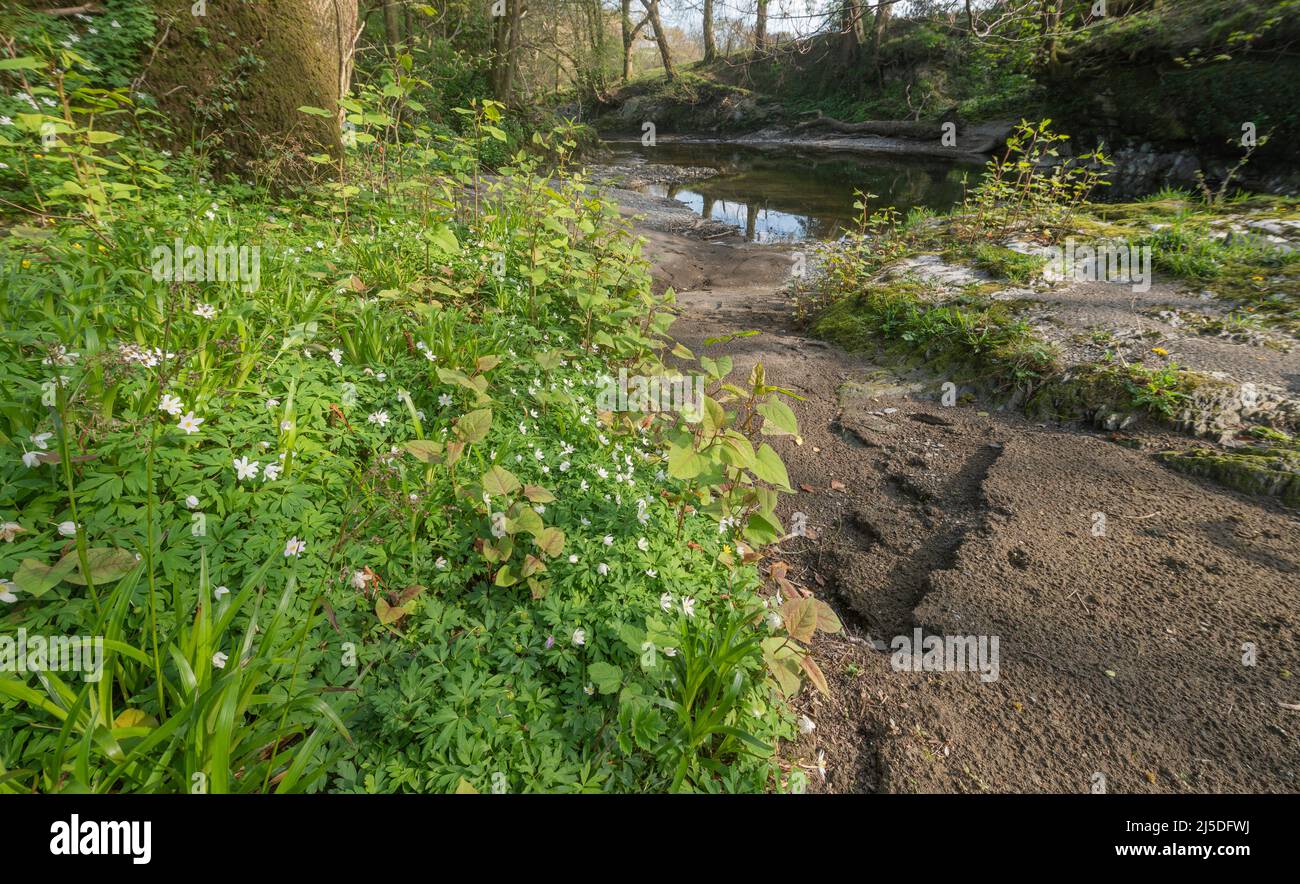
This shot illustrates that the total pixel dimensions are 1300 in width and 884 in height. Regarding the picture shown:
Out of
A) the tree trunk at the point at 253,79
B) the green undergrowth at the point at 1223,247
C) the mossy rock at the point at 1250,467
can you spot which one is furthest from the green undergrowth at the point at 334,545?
the green undergrowth at the point at 1223,247

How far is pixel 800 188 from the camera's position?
50.1 ft

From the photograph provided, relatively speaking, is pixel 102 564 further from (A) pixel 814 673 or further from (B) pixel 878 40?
(B) pixel 878 40

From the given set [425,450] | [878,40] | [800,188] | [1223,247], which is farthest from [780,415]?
[878,40]

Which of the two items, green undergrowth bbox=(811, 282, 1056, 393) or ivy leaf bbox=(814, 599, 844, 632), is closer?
ivy leaf bbox=(814, 599, 844, 632)

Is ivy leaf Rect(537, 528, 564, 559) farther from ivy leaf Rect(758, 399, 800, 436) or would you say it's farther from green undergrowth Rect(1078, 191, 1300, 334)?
green undergrowth Rect(1078, 191, 1300, 334)

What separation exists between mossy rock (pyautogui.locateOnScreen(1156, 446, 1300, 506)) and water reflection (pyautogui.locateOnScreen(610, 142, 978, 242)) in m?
8.73

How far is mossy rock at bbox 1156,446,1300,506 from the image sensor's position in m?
2.73

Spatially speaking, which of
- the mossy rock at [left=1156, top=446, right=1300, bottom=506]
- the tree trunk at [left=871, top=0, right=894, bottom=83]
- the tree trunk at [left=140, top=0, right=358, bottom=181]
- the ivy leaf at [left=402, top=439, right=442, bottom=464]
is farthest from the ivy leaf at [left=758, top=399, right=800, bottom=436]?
the tree trunk at [left=871, top=0, right=894, bottom=83]

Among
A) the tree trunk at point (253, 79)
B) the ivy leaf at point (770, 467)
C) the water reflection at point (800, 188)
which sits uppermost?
the water reflection at point (800, 188)

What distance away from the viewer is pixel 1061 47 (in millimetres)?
10562

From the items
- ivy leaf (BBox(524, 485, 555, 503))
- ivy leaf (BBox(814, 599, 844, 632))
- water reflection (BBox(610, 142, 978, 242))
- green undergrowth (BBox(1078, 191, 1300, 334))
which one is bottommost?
ivy leaf (BBox(814, 599, 844, 632))

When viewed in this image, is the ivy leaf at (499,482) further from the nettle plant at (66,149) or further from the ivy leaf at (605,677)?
the nettle plant at (66,149)

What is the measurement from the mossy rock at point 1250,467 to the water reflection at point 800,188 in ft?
28.7

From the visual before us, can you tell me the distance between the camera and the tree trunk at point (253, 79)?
387cm
